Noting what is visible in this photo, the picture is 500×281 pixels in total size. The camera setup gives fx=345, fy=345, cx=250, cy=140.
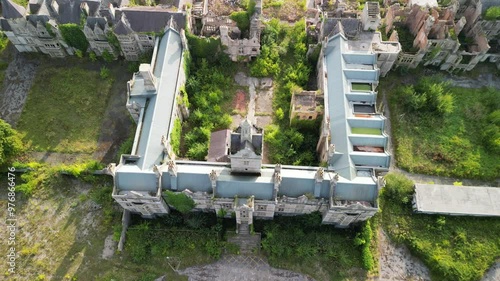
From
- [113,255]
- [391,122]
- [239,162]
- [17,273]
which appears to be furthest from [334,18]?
[17,273]

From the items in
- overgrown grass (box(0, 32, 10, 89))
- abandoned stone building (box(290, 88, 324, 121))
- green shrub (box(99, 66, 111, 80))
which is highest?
overgrown grass (box(0, 32, 10, 89))

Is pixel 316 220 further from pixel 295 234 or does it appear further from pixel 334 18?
pixel 334 18


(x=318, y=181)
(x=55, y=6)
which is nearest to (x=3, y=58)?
(x=55, y=6)

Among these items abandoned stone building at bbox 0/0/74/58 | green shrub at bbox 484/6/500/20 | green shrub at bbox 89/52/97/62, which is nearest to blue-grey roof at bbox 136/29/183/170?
green shrub at bbox 89/52/97/62

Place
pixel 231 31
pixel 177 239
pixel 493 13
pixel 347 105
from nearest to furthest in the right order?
pixel 177 239, pixel 347 105, pixel 493 13, pixel 231 31

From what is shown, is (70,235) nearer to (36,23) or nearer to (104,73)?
(104,73)

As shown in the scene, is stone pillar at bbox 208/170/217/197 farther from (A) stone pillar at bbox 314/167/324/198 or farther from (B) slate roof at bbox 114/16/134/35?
(B) slate roof at bbox 114/16/134/35
